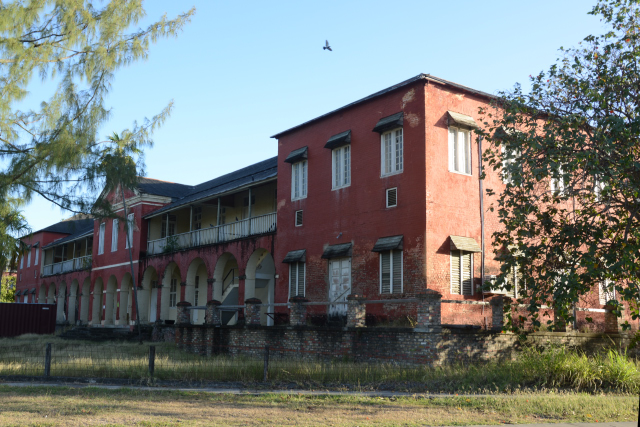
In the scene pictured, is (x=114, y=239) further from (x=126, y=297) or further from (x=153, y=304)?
(x=153, y=304)

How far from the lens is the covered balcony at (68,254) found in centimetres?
4409

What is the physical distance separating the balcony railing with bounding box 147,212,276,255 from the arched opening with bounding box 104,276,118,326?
6010 millimetres

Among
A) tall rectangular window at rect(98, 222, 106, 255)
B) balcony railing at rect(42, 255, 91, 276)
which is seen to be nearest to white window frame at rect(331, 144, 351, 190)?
tall rectangular window at rect(98, 222, 106, 255)

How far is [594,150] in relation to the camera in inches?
558

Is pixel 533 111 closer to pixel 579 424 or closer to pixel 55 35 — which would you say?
pixel 579 424

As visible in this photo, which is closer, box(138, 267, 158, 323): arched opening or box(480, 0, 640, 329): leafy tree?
box(480, 0, 640, 329): leafy tree

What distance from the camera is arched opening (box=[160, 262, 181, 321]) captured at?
32.7 meters

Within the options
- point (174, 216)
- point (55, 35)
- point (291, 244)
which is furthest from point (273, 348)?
point (174, 216)

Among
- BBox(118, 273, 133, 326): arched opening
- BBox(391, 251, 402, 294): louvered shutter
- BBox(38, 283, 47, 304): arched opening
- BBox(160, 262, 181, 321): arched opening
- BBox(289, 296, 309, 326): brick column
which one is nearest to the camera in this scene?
BBox(391, 251, 402, 294): louvered shutter

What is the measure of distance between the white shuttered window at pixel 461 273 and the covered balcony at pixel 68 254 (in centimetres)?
3028

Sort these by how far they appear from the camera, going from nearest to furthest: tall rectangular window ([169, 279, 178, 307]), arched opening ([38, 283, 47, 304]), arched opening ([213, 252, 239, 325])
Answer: arched opening ([213, 252, 239, 325]) → tall rectangular window ([169, 279, 178, 307]) → arched opening ([38, 283, 47, 304])

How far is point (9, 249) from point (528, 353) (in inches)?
568

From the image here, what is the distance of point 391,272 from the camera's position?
18953mm

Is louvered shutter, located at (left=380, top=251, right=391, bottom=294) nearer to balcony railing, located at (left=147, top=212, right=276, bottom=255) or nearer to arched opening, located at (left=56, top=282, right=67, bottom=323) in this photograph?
balcony railing, located at (left=147, top=212, right=276, bottom=255)
